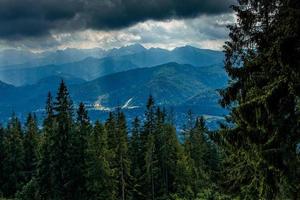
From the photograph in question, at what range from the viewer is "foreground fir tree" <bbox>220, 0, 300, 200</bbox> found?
1608cm

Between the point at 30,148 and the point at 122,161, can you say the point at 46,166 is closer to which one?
the point at 122,161

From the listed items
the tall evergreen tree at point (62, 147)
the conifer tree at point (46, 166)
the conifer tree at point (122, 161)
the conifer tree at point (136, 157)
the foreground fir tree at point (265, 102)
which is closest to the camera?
the foreground fir tree at point (265, 102)

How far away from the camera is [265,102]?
16.4 metres

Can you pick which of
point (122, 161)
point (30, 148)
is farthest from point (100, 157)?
point (30, 148)

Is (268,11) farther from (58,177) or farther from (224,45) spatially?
(58,177)

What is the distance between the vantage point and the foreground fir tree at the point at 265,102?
633 inches

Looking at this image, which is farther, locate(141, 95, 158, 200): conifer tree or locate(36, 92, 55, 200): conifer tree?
locate(141, 95, 158, 200): conifer tree

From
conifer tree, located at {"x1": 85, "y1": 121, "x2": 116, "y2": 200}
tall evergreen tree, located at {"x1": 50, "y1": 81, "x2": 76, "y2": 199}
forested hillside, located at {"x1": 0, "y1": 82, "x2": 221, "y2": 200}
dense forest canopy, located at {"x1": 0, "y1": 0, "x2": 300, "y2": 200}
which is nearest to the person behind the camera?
dense forest canopy, located at {"x1": 0, "y1": 0, "x2": 300, "y2": 200}

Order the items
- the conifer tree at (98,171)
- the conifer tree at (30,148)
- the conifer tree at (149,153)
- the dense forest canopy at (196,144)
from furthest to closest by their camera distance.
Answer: the conifer tree at (30,148)
the conifer tree at (149,153)
the conifer tree at (98,171)
the dense forest canopy at (196,144)

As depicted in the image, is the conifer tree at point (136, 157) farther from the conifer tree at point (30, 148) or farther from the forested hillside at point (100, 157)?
the conifer tree at point (30, 148)

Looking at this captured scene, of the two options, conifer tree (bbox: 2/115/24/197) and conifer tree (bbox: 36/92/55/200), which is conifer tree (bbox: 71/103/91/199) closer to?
conifer tree (bbox: 36/92/55/200)

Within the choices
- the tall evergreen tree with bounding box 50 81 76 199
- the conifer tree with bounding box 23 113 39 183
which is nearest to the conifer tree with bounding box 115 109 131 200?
the tall evergreen tree with bounding box 50 81 76 199

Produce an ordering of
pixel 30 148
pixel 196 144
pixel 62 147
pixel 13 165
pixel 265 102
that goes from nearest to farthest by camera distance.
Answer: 1. pixel 265 102
2. pixel 62 147
3. pixel 13 165
4. pixel 30 148
5. pixel 196 144

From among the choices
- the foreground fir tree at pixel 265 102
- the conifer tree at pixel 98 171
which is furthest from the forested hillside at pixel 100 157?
the foreground fir tree at pixel 265 102
